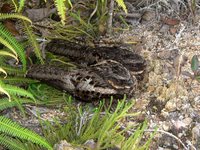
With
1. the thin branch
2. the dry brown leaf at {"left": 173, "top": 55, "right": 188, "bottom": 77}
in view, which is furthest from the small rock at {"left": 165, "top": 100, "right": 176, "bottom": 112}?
the thin branch

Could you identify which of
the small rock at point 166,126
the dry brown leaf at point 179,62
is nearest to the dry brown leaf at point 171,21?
the dry brown leaf at point 179,62

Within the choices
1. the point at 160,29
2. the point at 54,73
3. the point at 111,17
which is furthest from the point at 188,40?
the point at 54,73

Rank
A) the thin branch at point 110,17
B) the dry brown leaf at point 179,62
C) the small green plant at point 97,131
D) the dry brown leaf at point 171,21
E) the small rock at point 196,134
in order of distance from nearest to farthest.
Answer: the small green plant at point 97,131, the small rock at point 196,134, the dry brown leaf at point 179,62, the thin branch at point 110,17, the dry brown leaf at point 171,21

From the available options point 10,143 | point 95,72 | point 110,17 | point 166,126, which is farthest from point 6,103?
point 110,17

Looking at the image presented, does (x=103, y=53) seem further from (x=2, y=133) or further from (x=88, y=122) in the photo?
(x=2, y=133)

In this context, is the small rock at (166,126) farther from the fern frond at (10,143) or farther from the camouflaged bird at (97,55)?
the fern frond at (10,143)

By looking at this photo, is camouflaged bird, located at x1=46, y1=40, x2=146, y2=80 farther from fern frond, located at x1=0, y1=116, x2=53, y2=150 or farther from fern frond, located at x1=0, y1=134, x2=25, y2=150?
fern frond, located at x1=0, y1=116, x2=53, y2=150
